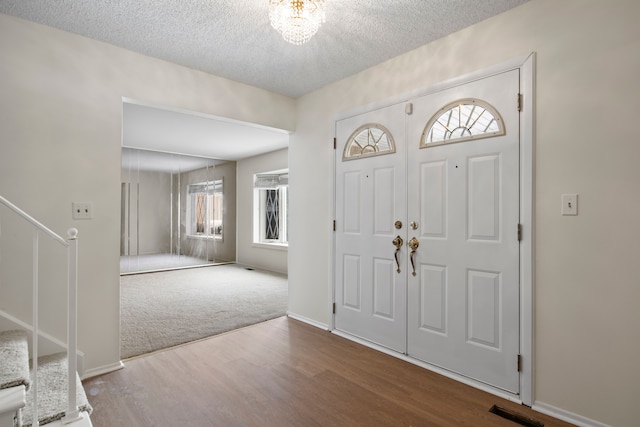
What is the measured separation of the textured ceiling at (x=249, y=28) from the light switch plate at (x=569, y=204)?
1264mm

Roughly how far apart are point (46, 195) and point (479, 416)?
3.16 m

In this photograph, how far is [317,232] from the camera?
3467 mm

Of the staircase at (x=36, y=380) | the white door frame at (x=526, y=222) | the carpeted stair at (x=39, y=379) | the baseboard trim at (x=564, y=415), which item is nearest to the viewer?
the staircase at (x=36, y=380)

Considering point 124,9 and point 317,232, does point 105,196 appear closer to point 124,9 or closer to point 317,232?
point 124,9

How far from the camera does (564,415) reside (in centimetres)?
190

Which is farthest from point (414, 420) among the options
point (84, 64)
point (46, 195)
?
point (84, 64)

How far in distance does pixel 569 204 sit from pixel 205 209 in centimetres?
663

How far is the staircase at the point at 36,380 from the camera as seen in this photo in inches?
58.8

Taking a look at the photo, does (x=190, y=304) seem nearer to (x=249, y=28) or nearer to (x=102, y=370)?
(x=102, y=370)

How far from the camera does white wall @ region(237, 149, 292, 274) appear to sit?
649 centimetres

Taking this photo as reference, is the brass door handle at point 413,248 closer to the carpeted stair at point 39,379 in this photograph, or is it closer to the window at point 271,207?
the carpeted stair at point 39,379

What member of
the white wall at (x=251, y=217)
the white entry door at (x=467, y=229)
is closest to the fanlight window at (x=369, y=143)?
the white entry door at (x=467, y=229)

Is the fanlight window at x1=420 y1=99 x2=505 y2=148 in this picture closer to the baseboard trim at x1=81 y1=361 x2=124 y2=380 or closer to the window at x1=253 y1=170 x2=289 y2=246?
the baseboard trim at x1=81 y1=361 x2=124 y2=380

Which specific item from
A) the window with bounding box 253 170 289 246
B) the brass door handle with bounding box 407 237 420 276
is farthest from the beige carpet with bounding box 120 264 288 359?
the brass door handle with bounding box 407 237 420 276
